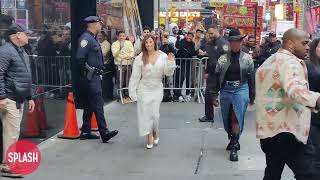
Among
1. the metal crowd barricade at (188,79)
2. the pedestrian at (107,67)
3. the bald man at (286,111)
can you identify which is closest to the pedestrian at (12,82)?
the bald man at (286,111)

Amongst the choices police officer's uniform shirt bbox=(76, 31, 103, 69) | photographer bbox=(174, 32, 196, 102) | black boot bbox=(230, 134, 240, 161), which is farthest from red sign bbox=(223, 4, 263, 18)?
black boot bbox=(230, 134, 240, 161)

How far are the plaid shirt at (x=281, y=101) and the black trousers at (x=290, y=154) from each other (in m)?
0.09

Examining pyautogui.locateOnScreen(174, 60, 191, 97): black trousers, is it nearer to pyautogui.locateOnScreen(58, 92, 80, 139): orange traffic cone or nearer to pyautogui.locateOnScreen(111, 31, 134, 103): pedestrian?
pyautogui.locateOnScreen(111, 31, 134, 103): pedestrian

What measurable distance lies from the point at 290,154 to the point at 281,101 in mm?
474

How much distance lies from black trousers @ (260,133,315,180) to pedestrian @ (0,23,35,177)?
3.04 metres

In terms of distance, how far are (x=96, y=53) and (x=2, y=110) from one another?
8.50 ft

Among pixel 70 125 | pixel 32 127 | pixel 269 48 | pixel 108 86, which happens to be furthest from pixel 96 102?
pixel 269 48

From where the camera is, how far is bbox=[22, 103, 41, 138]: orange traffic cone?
811 cm

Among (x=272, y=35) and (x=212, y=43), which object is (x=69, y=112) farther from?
(x=272, y=35)

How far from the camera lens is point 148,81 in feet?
27.9

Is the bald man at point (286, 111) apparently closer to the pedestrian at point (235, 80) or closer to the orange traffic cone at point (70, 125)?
the pedestrian at point (235, 80)

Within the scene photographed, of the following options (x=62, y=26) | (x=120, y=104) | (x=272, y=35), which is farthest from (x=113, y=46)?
(x=272, y=35)

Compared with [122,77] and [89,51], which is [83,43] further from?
[122,77]

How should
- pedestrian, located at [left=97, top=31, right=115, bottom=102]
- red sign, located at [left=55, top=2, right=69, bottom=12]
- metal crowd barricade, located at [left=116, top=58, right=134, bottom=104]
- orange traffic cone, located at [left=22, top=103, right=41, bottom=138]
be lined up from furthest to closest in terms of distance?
metal crowd barricade, located at [left=116, top=58, right=134, bottom=104] < pedestrian, located at [left=97, top=31, right=115, bottom=102] < red sign, located at [left=55, top=2, right=69, bottom=12] < orange traffic cone, located at [left=22, top=103, right=41, bottom=138]
